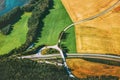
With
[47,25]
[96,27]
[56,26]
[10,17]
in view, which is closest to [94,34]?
[96,27]

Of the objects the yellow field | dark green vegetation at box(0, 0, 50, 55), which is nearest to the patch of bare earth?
the yellow field

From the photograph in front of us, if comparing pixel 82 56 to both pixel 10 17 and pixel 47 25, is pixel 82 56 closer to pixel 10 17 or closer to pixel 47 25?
pixel 47 25

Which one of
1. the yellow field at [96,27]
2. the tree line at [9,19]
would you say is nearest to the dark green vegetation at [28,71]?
the yellow field at [96,27]

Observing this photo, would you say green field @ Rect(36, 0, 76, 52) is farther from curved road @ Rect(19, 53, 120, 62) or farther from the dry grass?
the dry grass

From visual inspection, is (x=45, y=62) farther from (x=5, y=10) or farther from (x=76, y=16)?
(x=5, y=10)

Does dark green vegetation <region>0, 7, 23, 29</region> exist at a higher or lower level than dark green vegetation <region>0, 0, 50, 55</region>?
higher

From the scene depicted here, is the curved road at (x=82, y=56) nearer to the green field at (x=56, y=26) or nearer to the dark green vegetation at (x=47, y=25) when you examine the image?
the dark green vegetation at (x=47, y=25)

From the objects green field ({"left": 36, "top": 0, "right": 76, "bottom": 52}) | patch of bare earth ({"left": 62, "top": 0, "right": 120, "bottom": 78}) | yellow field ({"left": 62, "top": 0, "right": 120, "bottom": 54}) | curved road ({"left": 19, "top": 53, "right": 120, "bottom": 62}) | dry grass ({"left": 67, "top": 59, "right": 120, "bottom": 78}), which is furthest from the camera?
green field ({"left": 36, "top": 0, "right": 76, "bottom": 52})

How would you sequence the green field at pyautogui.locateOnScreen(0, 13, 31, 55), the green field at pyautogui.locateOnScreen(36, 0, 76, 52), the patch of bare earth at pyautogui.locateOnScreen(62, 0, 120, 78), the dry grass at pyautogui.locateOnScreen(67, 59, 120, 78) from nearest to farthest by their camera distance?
1. the dry grass at pyautogui.locateOnScreen(67, 59, 120, 78)
2. the patch of bare earth at pyautogui.locateOnScreen(62, 0, 120, 78)
3. the green field at pyautogui.locateOnScreen(36, 0, 76, 52)
4. the green field at pyautogui.locateOnScreen(0, 13, 31, 55)
